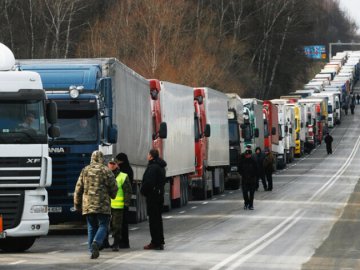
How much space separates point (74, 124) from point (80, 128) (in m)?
0.19

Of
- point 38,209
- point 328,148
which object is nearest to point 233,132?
point 38,209

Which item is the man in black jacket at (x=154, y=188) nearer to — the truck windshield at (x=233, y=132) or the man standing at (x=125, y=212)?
the man standing at (x=125, y=212)

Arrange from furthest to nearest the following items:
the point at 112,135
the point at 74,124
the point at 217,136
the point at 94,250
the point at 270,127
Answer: the point at 270,127 < the point at 217,136 < the point at 74,124 < the point at 112,135 < the point at 94,250

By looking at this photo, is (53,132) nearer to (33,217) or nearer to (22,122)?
(22,122)

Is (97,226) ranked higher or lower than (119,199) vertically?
lower

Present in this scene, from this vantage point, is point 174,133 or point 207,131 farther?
point 207,131

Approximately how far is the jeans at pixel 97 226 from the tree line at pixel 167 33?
60065mm

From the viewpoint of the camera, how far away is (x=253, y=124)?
185 ft

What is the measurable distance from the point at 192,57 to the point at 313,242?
66491mm

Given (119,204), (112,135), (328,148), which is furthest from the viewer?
(328,148)

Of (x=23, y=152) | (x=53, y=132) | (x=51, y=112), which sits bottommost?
(x=23, y=152)

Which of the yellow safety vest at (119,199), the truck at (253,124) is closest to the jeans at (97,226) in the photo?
the yellow safety vest at (119,199)

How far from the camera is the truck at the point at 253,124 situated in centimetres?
5438

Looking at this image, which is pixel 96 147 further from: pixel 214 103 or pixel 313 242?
pixel 214 103
